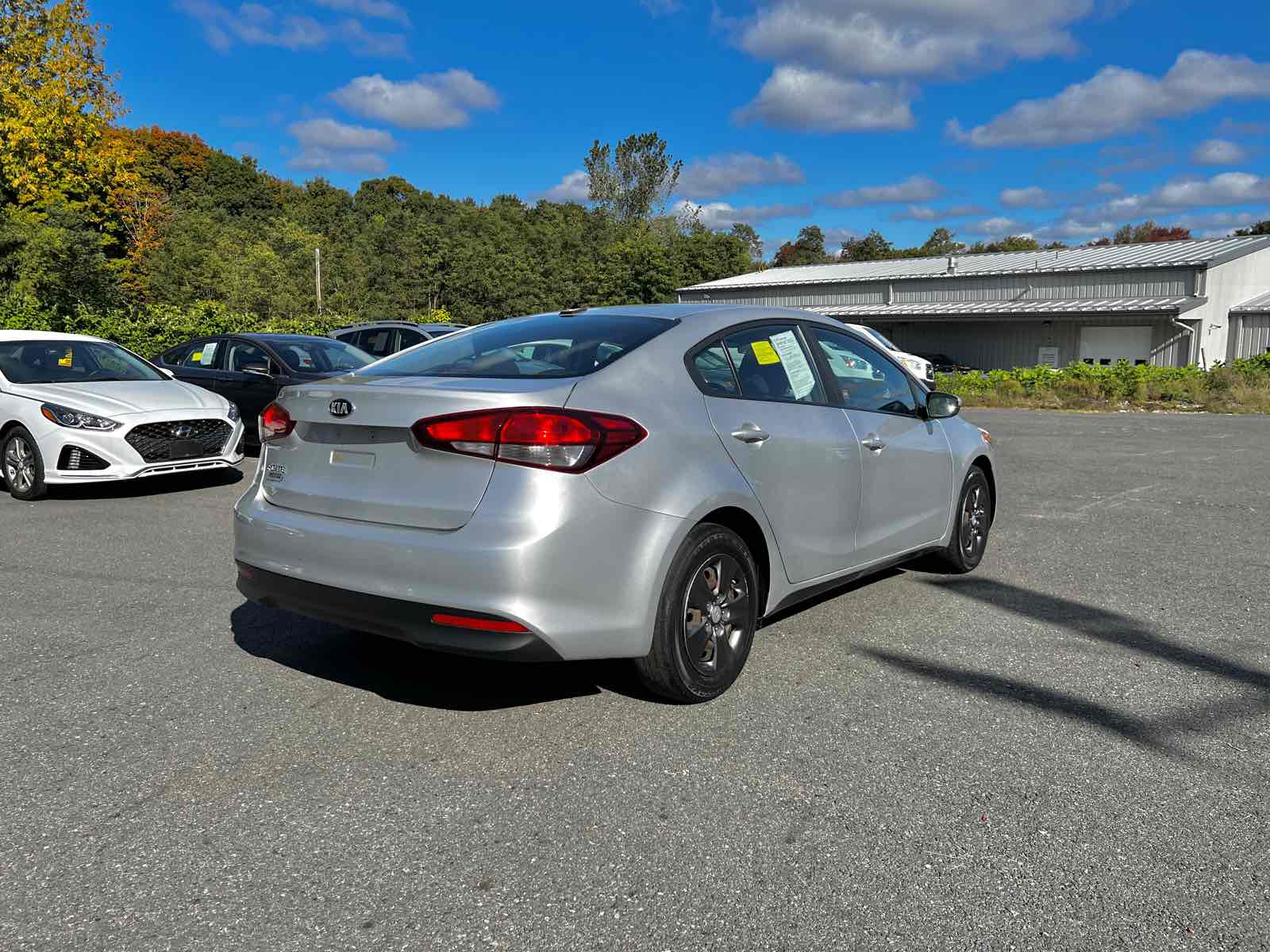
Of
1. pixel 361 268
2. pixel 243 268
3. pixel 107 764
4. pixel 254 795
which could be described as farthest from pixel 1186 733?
pixel 361 268

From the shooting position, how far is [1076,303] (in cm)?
4581

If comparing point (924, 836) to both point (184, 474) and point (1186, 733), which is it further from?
point (184, 474)

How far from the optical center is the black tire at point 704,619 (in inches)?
149

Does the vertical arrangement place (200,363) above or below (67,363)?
above

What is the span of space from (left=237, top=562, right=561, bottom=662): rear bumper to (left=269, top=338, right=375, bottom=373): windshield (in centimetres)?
857

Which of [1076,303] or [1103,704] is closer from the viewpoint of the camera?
[1103,704]

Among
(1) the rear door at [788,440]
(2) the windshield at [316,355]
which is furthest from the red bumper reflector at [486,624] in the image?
(2) the windshield at [316,355]

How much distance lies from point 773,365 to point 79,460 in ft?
22.7

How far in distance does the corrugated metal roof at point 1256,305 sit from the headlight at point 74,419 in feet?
152

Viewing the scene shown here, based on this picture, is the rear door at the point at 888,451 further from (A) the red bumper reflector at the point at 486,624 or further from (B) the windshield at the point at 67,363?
(B) the windshield at the point at 67,363

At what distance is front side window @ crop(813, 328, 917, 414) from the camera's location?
502 cm

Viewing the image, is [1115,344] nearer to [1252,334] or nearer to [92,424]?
[1252,334]

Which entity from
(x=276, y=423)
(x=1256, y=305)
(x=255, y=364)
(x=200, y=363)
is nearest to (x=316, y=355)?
(x=255, y=364)

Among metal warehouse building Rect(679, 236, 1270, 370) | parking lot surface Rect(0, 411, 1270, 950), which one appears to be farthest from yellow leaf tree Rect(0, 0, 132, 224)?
parking lot surface Rect(0, 411, 1270, 950)
